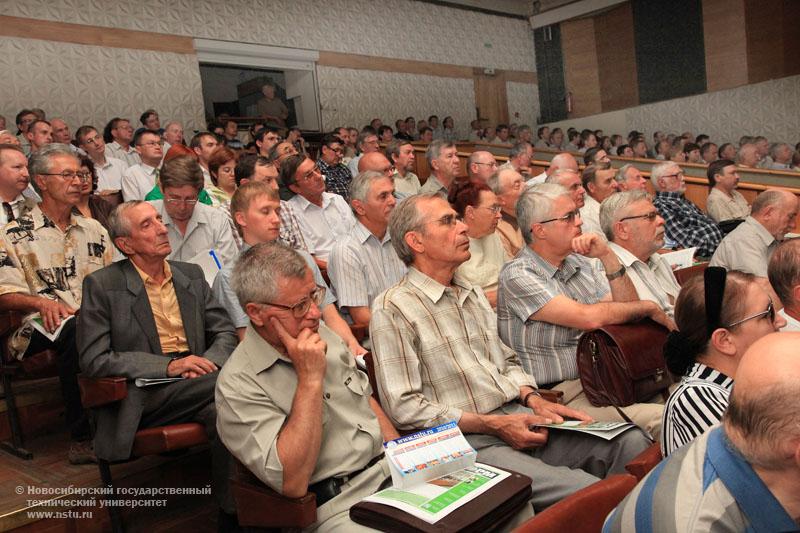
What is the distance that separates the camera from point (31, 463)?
2.53 meters

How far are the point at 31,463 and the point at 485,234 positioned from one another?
2.19 metres

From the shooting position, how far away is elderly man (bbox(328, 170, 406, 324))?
2.97m

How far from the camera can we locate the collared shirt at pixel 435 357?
6.15 ft

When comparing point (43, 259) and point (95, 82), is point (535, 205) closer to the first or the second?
point (43, 259)

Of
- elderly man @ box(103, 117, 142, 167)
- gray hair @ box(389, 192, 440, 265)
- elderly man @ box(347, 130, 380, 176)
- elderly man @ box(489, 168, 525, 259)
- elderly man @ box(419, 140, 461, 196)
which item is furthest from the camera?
elderly man @ box(347, 130, 380, 176)

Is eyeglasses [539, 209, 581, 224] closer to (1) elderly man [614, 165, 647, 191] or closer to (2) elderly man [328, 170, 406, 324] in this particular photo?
(2) elderly man [328, 170, 406, 324]

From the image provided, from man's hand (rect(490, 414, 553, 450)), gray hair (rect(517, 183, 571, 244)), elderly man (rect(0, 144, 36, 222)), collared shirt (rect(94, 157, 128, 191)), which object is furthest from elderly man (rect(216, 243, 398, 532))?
collared shirt (rect(94, 157, 128, 191))

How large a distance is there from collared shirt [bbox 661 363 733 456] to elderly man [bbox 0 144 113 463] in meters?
2.08

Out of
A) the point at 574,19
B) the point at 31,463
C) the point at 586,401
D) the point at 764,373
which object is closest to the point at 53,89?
the point at 31,463

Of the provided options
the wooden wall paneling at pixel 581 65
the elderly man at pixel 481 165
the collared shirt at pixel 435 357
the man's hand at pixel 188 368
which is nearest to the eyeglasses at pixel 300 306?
the collared shirt at pixel 435 357

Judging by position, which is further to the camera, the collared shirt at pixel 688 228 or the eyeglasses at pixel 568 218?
the collared shirt at pixel 688 228

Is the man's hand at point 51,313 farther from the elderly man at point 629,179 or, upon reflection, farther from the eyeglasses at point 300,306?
the elderly man at point 629,179

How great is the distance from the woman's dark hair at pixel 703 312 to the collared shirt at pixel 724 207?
4547 mm

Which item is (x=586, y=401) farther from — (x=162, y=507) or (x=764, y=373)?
(x=162, y=507)
